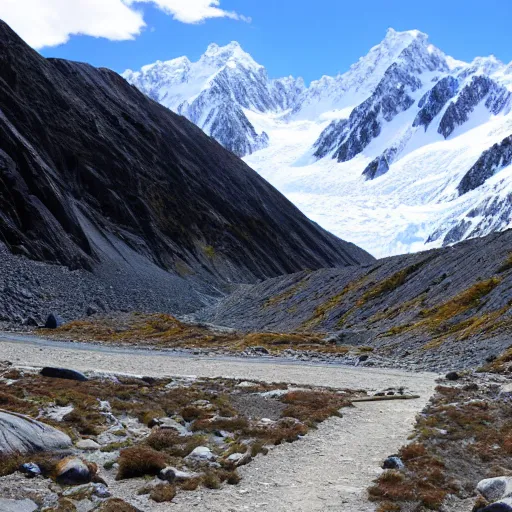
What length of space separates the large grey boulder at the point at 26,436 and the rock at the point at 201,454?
2.95 meters

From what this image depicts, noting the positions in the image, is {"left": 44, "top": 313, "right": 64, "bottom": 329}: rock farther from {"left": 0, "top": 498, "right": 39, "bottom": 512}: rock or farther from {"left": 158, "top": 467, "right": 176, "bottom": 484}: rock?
{"left": 0, "top": 498, "right": 39, "bottom": 512}: rock

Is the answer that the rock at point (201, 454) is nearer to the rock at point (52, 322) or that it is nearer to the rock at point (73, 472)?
the rock at point (73, 472)

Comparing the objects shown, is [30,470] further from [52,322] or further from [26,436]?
[52,322]

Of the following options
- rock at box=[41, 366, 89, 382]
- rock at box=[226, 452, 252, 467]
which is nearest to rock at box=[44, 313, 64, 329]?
rock at box=[41, 366, 89, 382]

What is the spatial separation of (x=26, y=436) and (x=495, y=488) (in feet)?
34.0

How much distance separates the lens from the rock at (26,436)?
44.8ft

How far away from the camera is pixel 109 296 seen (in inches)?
3095

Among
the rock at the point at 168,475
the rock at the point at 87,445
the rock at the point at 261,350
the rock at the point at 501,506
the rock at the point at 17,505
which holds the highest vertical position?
the rock at the point at 261,350

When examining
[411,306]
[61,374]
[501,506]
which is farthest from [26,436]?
[411,306]

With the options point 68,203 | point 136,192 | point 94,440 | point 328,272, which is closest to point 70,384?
point 94,440

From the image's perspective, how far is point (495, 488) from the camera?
13742 mm

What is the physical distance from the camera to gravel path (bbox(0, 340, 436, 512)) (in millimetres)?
13195

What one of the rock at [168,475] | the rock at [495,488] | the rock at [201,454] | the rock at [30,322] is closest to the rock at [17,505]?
the rock at [168,475]

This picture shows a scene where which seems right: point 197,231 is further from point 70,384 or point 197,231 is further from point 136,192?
point 70,384
